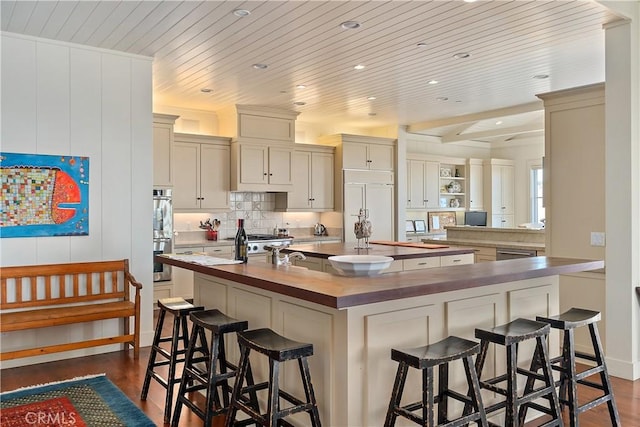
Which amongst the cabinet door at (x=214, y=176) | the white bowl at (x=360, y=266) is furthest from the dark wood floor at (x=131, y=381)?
the cabinet door at (x=214, y=176)

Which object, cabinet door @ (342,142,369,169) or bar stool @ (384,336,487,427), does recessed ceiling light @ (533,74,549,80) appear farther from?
bar stool @ (384,336,487,427)

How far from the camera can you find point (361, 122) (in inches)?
323

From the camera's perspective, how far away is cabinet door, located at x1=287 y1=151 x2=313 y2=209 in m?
7.45

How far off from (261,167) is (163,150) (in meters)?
1.43

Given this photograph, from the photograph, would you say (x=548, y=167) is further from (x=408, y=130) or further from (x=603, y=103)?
(x=408, y=130)

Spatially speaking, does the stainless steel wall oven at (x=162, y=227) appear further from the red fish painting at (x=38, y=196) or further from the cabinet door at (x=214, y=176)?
the red fish painting at (x=38, y=196)

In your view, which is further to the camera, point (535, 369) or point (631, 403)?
point (631, 403)

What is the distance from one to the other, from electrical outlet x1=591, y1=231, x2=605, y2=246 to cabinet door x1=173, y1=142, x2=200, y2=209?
4794 mm

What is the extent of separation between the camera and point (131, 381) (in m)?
3.70

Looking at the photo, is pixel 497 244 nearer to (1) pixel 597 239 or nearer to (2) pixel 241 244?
(1) pixel 597 239

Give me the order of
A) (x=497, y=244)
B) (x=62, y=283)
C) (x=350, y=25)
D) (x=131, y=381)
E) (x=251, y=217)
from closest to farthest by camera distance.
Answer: (x=131, y=381)
(x=350, y=25)
(x=62, y=283)
(x=497, y=244)
(x=251, y=217)

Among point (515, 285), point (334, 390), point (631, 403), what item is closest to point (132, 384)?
point (334, 390)

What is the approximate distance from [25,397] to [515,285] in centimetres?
341

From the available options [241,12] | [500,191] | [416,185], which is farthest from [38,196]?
[500,191]
